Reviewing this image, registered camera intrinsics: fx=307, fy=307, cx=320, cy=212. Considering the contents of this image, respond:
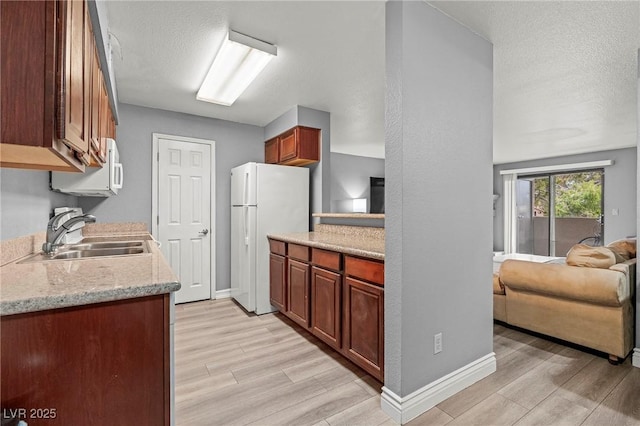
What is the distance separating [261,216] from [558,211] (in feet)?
21.8

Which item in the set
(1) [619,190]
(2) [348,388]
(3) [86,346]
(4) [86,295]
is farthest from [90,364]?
(1) [619,190]

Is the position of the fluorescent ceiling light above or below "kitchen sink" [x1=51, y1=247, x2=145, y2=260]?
above

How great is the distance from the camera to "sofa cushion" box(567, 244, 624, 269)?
2.39 meters

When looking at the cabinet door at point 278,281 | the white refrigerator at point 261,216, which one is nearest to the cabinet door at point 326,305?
the cabinet door at point 278,281

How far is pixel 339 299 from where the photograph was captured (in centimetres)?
231

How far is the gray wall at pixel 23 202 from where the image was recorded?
1.38 meters

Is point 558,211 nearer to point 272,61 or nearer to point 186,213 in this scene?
point 272,61

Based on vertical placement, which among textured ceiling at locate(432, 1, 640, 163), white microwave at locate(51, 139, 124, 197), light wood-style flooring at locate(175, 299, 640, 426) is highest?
textured ceiling at locate(432, 1, 640, 163)

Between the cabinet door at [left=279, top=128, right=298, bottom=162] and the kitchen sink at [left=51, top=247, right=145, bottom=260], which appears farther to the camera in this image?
the cabinet door at [left=279, top=128, right=298, bottom=162]

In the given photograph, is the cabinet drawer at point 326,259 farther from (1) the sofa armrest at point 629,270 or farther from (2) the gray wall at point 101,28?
(1) the sofa armrest at point 629,270

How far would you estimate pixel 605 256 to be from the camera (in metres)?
2.41

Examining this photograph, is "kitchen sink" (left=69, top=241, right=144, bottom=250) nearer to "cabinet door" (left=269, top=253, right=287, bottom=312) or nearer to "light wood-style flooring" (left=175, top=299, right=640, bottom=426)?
"light wood-style flooring" (left=175, top=299, right=640, bottom=426)

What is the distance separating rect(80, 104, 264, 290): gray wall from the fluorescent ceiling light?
82 centimetres

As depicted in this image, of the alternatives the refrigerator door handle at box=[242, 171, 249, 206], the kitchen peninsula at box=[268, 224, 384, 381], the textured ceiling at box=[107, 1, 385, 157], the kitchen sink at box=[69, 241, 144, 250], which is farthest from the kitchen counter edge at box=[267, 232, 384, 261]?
the textured ceiling at box=[107, 1, 385, 157]
